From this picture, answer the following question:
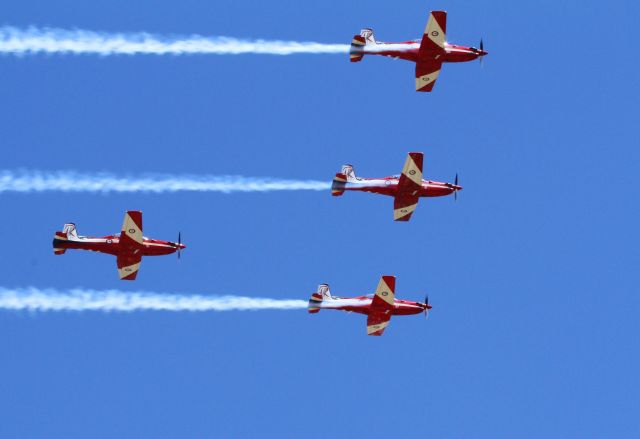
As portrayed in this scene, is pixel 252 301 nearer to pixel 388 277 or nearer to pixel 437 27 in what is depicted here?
pixel 388 277

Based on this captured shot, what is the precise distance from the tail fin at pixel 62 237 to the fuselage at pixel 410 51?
19.4 m

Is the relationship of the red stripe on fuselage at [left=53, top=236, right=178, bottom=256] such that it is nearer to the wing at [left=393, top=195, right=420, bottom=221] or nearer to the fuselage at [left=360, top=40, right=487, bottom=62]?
the wing at [left=393, top=195, right=420, bottom=221]

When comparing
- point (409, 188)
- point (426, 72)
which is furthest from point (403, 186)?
point (426, 72)

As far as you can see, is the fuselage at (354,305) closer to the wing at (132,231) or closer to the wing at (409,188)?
the wing at (409,188)

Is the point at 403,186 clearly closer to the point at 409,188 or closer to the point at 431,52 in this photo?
the point at 409,188

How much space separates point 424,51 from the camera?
107 meters

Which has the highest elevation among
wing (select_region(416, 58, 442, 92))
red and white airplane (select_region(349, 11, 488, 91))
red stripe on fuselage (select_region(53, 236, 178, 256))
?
red and white airplane (select_region(349, 11, 488, 91))

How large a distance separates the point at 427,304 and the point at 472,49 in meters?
15.4

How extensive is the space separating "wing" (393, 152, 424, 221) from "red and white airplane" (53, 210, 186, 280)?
13.7 metres

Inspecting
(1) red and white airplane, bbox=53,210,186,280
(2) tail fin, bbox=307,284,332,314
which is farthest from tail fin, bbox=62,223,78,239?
(2) tail fin, bbox=307,284,332,314

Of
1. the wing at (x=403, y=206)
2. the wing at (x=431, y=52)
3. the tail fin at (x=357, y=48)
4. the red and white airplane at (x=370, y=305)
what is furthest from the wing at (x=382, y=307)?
the tail fin at (x=357, y=48)

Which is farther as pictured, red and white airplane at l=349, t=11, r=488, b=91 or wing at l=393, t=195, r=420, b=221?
wing at l=393, t=195, r=420, b=221

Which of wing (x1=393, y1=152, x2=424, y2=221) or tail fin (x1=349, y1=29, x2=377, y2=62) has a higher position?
tail fin (x1=349, y1=29, x2=377, y2=62)

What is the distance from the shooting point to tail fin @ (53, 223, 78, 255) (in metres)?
105
